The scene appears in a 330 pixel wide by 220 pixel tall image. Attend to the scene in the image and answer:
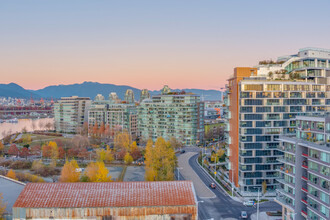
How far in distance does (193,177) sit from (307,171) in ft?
89.1

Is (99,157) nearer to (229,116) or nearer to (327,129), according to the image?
(229,116)

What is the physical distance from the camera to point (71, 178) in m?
42.4

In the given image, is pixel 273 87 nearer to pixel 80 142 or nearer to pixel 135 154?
pixel 135 154

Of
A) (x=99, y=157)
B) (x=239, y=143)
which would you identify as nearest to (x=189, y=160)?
(x=99, y=157)

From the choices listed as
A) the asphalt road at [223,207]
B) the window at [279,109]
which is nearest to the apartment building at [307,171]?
the asphalt road at [223,207]

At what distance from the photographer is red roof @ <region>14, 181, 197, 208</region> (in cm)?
2311

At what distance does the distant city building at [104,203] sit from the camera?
2281 cm

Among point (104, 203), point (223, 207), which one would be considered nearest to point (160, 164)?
point (223, 207)

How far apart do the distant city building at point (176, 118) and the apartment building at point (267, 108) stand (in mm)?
42109

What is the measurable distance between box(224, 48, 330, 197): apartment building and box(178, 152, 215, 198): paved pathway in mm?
5217

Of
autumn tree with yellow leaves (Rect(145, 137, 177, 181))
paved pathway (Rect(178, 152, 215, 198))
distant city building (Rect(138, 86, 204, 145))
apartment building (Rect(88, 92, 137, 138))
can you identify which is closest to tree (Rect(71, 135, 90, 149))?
apartment building (Rect(88, 92, 137, 138))

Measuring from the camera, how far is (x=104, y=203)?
76.1ft

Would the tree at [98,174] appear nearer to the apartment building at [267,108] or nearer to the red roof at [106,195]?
the red roof at [106,195]

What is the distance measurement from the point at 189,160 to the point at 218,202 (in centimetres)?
2810
